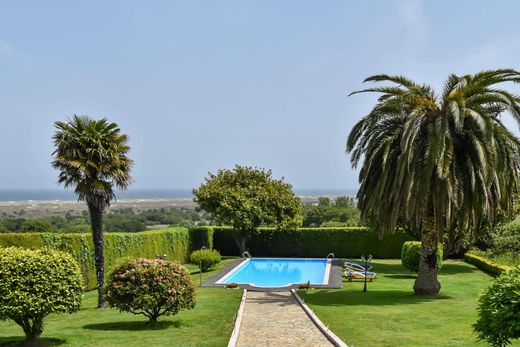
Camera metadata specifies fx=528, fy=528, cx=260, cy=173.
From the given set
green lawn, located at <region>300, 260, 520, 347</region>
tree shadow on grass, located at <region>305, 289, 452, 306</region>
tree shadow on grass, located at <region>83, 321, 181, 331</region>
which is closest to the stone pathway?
green lawn, located at <region>300, 260, 520, 347</region>

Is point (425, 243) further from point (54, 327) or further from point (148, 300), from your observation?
point (54, 327)

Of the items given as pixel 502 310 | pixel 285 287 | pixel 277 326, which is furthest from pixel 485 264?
pixel 502 310

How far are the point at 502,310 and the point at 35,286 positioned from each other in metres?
8.60

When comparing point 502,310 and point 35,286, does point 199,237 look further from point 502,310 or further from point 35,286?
point 502,310

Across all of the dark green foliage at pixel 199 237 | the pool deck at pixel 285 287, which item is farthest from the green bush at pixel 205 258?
the dark green foliage at pixel 199 237

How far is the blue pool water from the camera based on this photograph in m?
28.0

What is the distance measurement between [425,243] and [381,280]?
6.54 meters

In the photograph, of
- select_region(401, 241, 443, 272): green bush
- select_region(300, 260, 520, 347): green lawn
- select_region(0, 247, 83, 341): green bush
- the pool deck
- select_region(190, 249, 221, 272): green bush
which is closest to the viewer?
select_region(0, 247, 83, 341): green bush

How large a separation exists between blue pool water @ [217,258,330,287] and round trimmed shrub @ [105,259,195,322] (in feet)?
39.0

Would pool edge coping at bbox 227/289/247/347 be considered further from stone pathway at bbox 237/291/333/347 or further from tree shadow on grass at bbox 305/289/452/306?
tree shadow on grass at bbox 305/289/452/306

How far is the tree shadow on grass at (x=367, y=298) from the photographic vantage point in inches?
703

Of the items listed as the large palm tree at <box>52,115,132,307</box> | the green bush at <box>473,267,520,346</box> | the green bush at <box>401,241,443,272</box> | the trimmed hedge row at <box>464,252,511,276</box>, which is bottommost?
the trimmed hedge row at <box>464,252,511,276</box>

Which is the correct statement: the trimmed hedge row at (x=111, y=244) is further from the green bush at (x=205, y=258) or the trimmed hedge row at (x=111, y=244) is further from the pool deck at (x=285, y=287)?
the pool deck at (x=285, y=287)

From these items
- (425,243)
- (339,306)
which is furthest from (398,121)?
(339,306)
